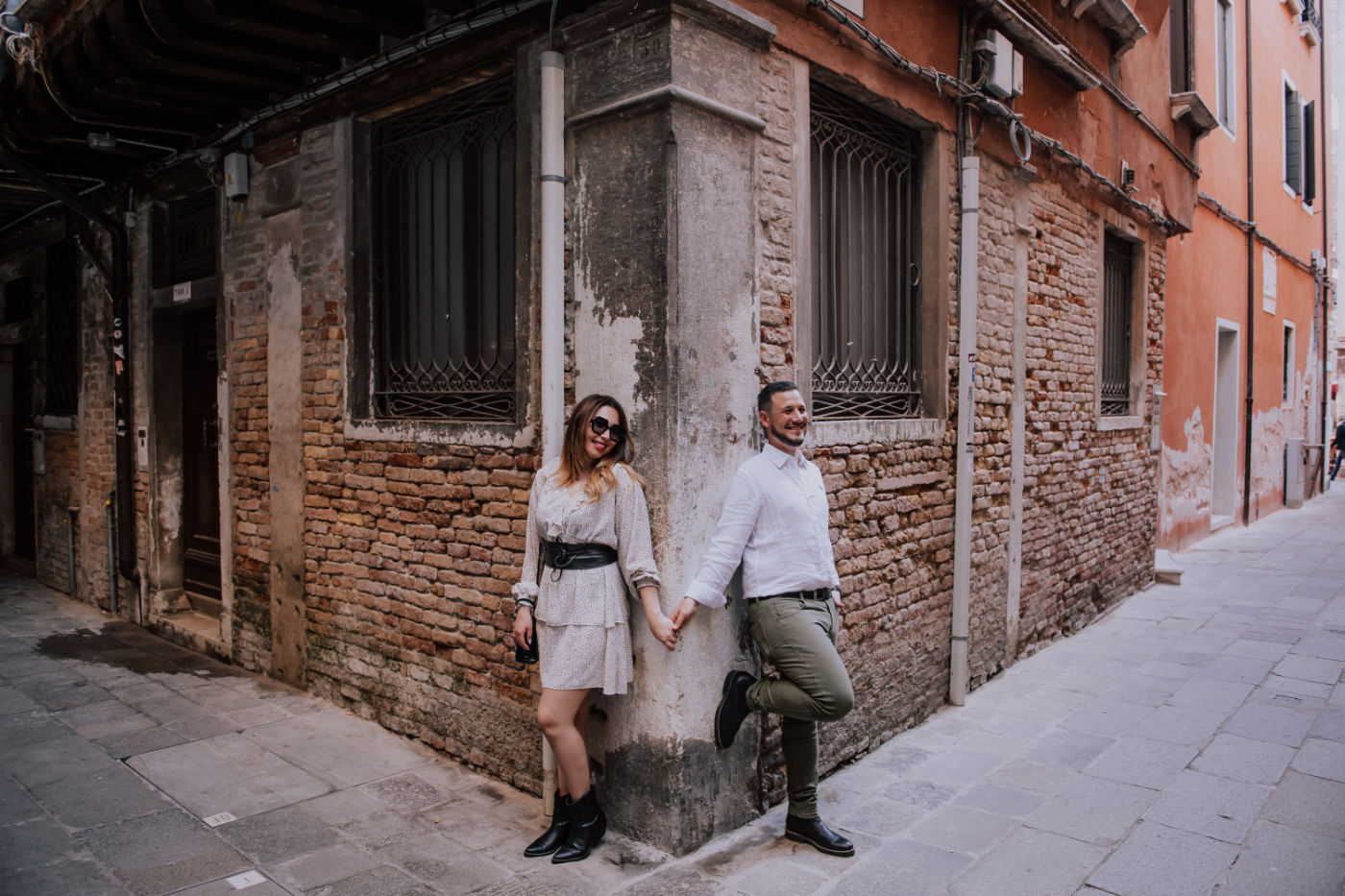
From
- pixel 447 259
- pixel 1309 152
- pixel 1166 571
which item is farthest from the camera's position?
pixel 1309 152

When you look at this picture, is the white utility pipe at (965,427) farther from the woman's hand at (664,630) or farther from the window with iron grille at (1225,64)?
the window with iron grille at (1225,64)

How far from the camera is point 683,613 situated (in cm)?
348

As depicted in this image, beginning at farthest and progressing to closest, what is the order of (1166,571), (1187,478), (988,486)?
(1187,478)
(1166,571)
(988,486)

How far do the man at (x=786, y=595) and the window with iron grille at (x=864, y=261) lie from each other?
1019 millimetres

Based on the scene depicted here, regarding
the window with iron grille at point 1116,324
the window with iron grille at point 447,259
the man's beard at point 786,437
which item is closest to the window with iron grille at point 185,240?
the window with iron grille at point 447,259

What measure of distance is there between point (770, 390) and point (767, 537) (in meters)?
0.57

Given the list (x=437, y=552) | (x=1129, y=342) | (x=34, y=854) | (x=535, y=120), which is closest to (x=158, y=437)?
(x=437, y=552)

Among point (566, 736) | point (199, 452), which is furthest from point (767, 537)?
point (199, 452)

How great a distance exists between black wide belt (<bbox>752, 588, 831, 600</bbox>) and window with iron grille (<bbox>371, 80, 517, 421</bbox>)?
5.23 ft

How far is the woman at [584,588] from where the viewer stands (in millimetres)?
3510

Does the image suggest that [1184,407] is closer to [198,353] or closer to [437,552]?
[437,552]

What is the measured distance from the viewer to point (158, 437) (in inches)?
274

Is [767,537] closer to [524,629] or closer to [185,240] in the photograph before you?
[524,629]

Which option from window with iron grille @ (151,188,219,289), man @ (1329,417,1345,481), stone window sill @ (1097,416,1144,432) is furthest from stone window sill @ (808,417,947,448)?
man @ (1329,417,1345,481)
